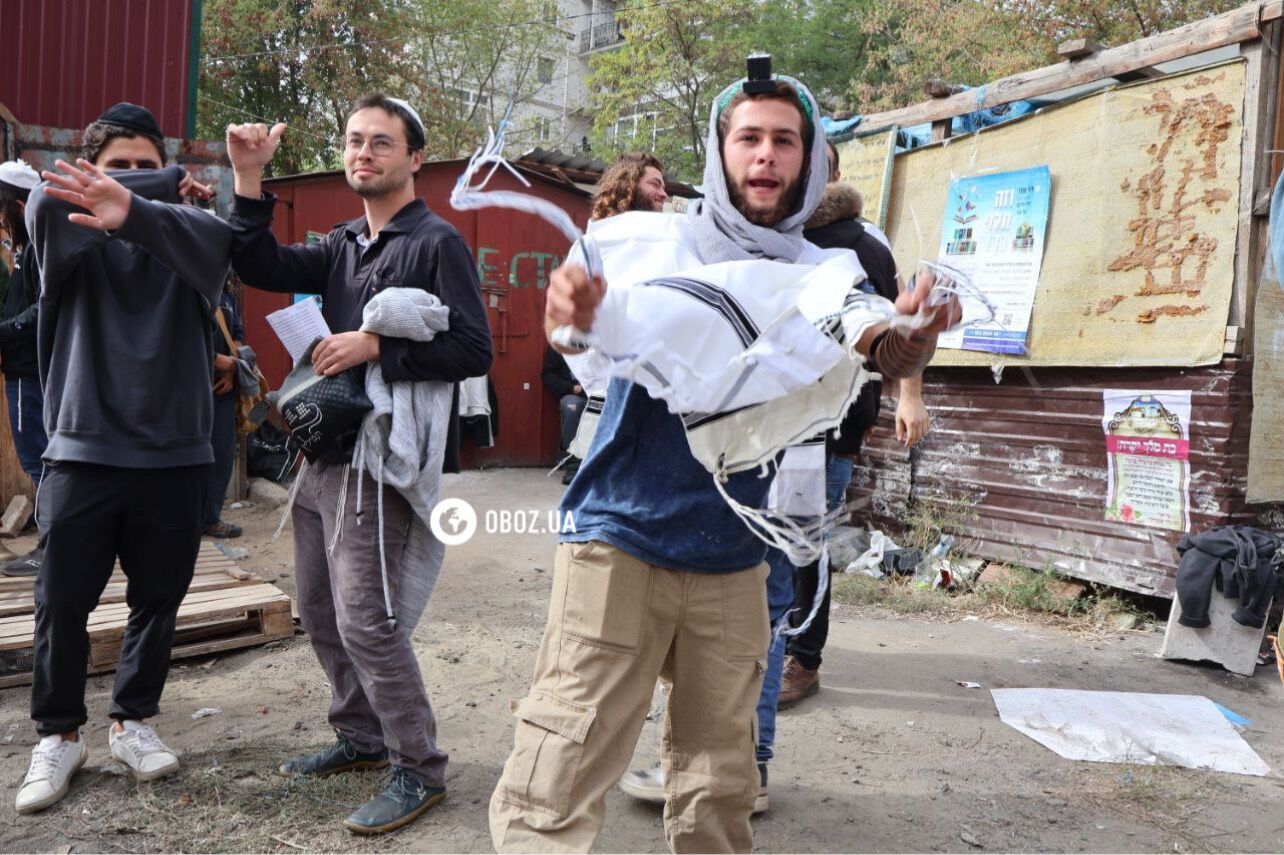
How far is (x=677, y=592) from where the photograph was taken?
193cm

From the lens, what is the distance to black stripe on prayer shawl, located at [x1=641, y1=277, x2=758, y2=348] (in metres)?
1.69

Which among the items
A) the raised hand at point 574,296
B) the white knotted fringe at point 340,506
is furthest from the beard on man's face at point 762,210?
the white knotted fringe at point 340,506

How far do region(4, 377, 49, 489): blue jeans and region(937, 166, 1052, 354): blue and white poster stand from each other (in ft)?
17.8

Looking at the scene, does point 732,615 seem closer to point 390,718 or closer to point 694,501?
point 694,501

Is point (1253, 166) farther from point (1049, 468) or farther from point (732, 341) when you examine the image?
point (732, 341)

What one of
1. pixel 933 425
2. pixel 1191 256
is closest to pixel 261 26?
pixel 933 425

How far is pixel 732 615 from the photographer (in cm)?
197

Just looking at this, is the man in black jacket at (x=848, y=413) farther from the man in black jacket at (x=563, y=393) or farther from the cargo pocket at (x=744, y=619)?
the man in black jacket at (x=563, y=393)

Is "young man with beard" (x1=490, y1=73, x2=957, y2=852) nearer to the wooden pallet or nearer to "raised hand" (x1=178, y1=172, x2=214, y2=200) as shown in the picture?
"raised hand" (x1=178, y1=172, x2=214, y2=200)

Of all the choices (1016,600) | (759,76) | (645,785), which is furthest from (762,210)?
(1016,600)

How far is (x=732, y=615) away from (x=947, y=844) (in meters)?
1.43

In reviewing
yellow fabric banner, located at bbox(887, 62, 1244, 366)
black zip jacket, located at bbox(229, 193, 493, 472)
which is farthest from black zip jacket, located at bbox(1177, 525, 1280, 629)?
black zip jacket, located at bbox(229, 193, 493, 472)

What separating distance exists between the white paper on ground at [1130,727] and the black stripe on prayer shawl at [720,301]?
264cm

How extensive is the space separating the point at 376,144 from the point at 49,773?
2.13 m
